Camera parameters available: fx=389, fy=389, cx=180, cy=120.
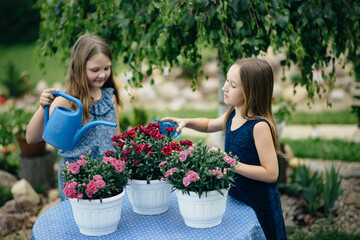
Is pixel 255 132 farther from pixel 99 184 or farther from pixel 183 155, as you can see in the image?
pixel 99 184

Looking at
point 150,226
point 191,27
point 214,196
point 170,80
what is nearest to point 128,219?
point 150,226

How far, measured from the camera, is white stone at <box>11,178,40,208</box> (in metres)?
3.72

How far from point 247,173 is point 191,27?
1.24 m

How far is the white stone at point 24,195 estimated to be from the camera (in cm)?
372

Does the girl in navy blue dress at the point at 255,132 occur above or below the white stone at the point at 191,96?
above

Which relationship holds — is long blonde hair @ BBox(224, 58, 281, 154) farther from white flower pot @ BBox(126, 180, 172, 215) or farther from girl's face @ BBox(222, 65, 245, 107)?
white flower pot @ BBox(126, 180, 172, 215)

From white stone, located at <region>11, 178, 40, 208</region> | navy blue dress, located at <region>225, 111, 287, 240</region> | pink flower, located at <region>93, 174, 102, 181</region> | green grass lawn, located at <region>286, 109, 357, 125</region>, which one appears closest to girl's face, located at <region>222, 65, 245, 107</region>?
navy blue dress, located at <region>225, 111, 287, 240</region>

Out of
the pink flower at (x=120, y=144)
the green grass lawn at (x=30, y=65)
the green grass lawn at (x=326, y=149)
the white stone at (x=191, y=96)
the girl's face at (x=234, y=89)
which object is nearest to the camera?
the pink flower at (x=120, y=144)

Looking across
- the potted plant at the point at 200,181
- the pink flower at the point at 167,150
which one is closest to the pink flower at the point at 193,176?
the potted plant at the point at 200,181

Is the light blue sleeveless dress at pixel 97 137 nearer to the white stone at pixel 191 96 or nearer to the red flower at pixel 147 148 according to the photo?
the red flower at pixel 147 148

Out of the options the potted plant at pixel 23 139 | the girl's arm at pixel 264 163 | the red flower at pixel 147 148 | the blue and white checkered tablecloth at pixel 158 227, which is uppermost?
the red flower at pixel 147 148

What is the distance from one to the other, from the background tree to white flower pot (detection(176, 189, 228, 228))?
44.5 inches

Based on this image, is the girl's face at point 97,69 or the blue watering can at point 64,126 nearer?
the blue watering can at point 64,126

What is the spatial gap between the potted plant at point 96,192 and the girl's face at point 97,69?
2.46 feet
